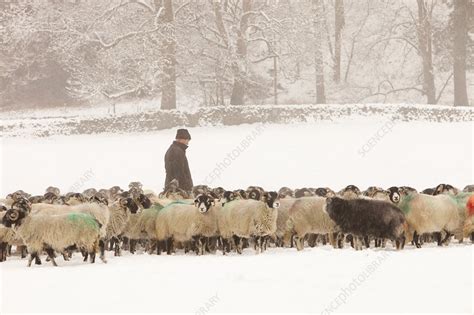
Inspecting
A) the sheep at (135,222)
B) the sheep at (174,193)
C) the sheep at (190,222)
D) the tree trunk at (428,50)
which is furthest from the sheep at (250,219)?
the tree trunk at (428,50)

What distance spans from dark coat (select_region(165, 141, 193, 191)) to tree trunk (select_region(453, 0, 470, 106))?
89.5 feet

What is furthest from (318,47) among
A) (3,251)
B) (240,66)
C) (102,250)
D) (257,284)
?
(257,284)

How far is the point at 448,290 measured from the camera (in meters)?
8.34

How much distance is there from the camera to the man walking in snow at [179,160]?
51.5 feet

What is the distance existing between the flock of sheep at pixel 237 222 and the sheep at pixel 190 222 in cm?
2

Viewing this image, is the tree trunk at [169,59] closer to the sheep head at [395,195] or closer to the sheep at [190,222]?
the sheep at [190,222]

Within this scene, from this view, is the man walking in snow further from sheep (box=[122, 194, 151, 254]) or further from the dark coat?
sheep (box=[122, 194, 151, 254])

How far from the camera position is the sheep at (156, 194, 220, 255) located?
1222 cm

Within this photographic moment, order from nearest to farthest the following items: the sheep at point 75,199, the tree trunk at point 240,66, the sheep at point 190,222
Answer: the sheep at point 190,222 → the sheep at point 75,199 → the tree trunk at point 240,66

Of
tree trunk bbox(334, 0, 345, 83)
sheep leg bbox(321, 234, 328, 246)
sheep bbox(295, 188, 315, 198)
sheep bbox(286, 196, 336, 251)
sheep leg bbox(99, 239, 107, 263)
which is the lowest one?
sheep leg bbox(321, 234, 328, 246)

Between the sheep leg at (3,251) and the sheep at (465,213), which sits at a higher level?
the sheep at (465,213)

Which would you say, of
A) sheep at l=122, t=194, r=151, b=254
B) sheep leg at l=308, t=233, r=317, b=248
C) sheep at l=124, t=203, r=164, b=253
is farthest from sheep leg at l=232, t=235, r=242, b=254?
sheep at l=122, t=194, r=151, b=254

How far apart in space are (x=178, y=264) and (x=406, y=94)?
44.0 meters

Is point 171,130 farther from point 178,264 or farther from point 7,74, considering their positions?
point 178,264
